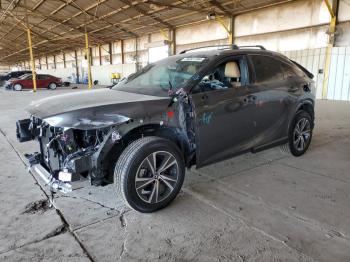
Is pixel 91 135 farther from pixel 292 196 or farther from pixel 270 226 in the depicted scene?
pixel 292 196

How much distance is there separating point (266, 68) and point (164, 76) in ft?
4.49

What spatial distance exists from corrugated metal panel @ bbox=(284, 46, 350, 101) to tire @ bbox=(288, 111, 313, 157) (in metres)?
9.18

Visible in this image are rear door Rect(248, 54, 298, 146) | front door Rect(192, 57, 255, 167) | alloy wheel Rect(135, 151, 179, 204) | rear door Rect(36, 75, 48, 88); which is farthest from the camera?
rear door Rect(36, 75, 48, 88)

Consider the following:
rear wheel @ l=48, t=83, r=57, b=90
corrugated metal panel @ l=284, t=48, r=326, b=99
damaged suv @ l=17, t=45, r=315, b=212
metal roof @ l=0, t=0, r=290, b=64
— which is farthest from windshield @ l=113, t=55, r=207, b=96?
rear wheel @ l=48, t=83, r=57, b=90

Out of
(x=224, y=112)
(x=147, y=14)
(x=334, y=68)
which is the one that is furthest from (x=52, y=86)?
(x=224, y=112)

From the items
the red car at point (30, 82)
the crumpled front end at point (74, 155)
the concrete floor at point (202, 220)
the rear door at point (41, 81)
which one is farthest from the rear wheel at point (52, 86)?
Answer: the crumpled front end at point (74, 155)

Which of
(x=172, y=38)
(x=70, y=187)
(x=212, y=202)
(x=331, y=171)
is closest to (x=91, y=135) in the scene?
(x=70, y=187)

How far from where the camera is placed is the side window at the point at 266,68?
144 inches

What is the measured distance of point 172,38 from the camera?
20.7m

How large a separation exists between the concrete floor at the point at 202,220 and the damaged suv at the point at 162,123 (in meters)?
0.31

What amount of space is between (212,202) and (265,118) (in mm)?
1393

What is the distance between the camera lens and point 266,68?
381cm

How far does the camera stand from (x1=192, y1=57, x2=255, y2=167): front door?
304 cm

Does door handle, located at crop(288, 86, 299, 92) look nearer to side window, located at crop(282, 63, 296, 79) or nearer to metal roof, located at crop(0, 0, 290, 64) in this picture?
side window, located at crop(282, 63, 296, 79)
